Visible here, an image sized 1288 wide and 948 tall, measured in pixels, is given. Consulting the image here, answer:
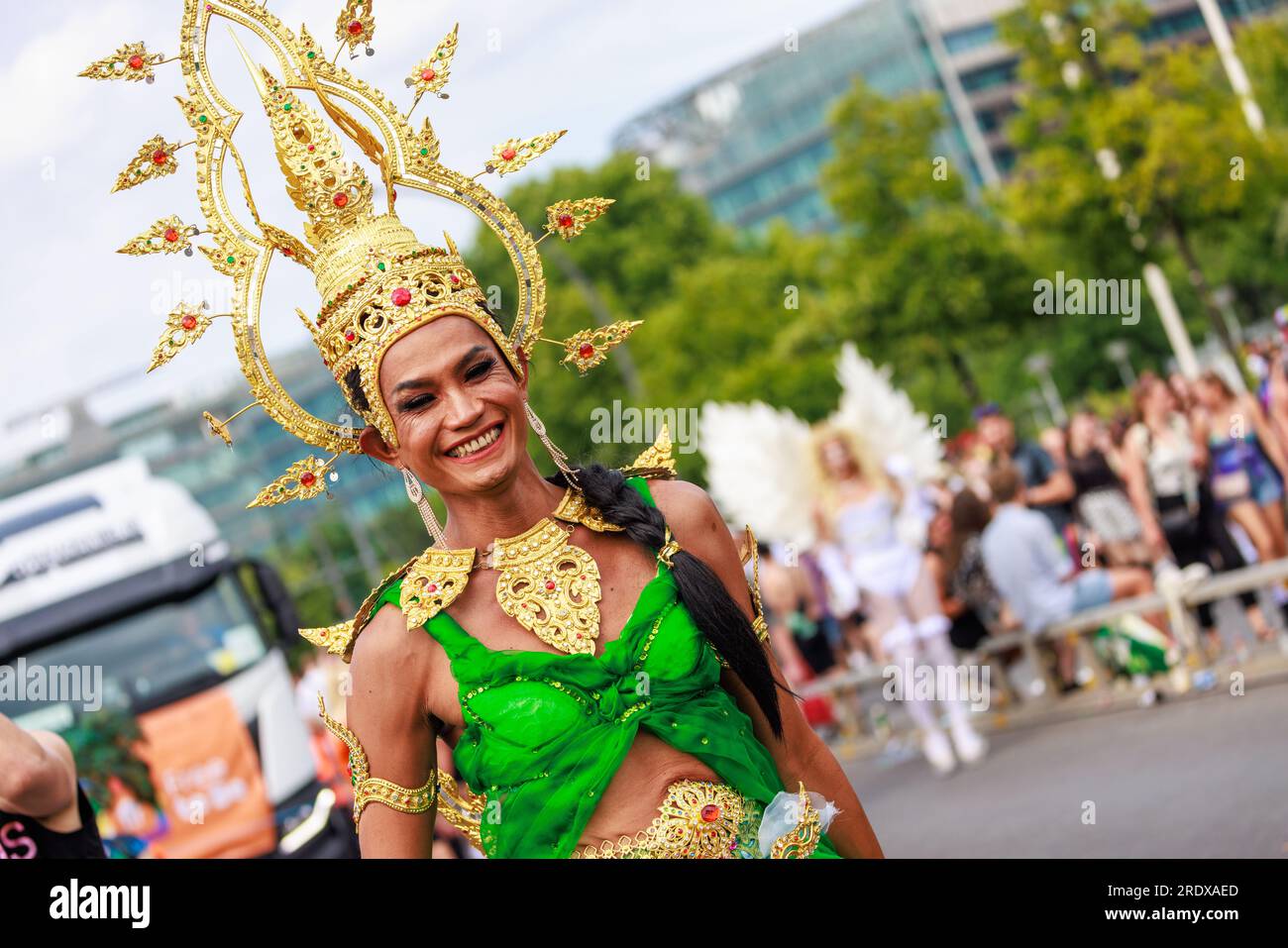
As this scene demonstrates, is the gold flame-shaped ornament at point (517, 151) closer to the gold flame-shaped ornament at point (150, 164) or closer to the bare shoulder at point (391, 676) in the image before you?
the gold flame-shaped ornament at point (150, 164)

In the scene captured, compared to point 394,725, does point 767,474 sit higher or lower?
higher

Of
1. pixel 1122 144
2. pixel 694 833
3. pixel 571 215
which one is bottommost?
pixel 694 833

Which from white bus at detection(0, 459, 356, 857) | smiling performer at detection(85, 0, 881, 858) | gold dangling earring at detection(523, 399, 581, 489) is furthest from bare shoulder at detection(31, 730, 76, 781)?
white bus at detection(0, 459, 356, 857)

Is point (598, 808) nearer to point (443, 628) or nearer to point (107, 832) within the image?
point (443, 628)

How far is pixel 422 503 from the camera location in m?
3.15

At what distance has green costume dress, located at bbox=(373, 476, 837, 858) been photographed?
2.90 meters

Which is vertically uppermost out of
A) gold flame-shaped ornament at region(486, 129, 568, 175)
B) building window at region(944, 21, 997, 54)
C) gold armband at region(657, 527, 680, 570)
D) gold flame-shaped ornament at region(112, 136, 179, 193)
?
building window at region(944, 21, 997, 54)

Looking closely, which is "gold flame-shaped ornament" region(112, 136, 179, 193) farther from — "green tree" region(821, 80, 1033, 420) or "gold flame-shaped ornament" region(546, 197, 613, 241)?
"green tree" region(821, 80, 1033, 420)

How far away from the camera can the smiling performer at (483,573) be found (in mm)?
2924

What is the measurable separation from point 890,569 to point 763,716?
304 inches

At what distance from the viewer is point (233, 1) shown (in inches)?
123

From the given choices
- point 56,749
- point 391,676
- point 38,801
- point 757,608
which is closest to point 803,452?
point 56,749

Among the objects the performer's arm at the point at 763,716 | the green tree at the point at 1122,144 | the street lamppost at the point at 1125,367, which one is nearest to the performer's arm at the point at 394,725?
the performer's arm at the point at 763,716

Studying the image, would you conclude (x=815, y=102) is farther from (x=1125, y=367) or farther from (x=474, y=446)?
(x=474, y=446)
